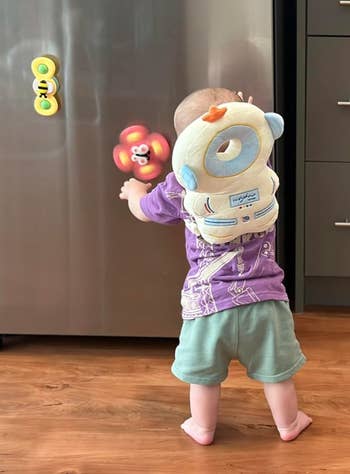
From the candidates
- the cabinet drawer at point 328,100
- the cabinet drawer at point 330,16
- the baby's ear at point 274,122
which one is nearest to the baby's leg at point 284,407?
the baby's ear at point 274,122

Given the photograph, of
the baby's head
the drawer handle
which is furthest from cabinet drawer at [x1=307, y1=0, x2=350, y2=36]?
the baby's head

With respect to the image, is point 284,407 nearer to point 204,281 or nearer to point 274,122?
point 204,281

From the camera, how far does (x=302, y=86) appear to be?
1.35 meters

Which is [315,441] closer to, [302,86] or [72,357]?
[72,357]

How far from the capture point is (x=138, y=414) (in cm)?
105

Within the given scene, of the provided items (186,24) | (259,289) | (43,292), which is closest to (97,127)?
(186,24)

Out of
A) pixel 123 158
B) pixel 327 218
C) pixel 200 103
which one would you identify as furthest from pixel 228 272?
pixel 327 218

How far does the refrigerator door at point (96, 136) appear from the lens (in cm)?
110

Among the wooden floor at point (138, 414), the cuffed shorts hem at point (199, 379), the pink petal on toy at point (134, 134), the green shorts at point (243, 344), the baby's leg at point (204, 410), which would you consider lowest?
the wooden floor at point (138, 414)

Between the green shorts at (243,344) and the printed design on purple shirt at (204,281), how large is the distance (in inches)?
0.6

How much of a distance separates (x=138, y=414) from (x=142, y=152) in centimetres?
48

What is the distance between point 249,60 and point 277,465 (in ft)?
2.26

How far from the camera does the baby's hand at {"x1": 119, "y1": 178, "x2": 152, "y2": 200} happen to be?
1115 millimetres

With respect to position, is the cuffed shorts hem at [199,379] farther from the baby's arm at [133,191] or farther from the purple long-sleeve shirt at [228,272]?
the baby's arm at [133,191]
